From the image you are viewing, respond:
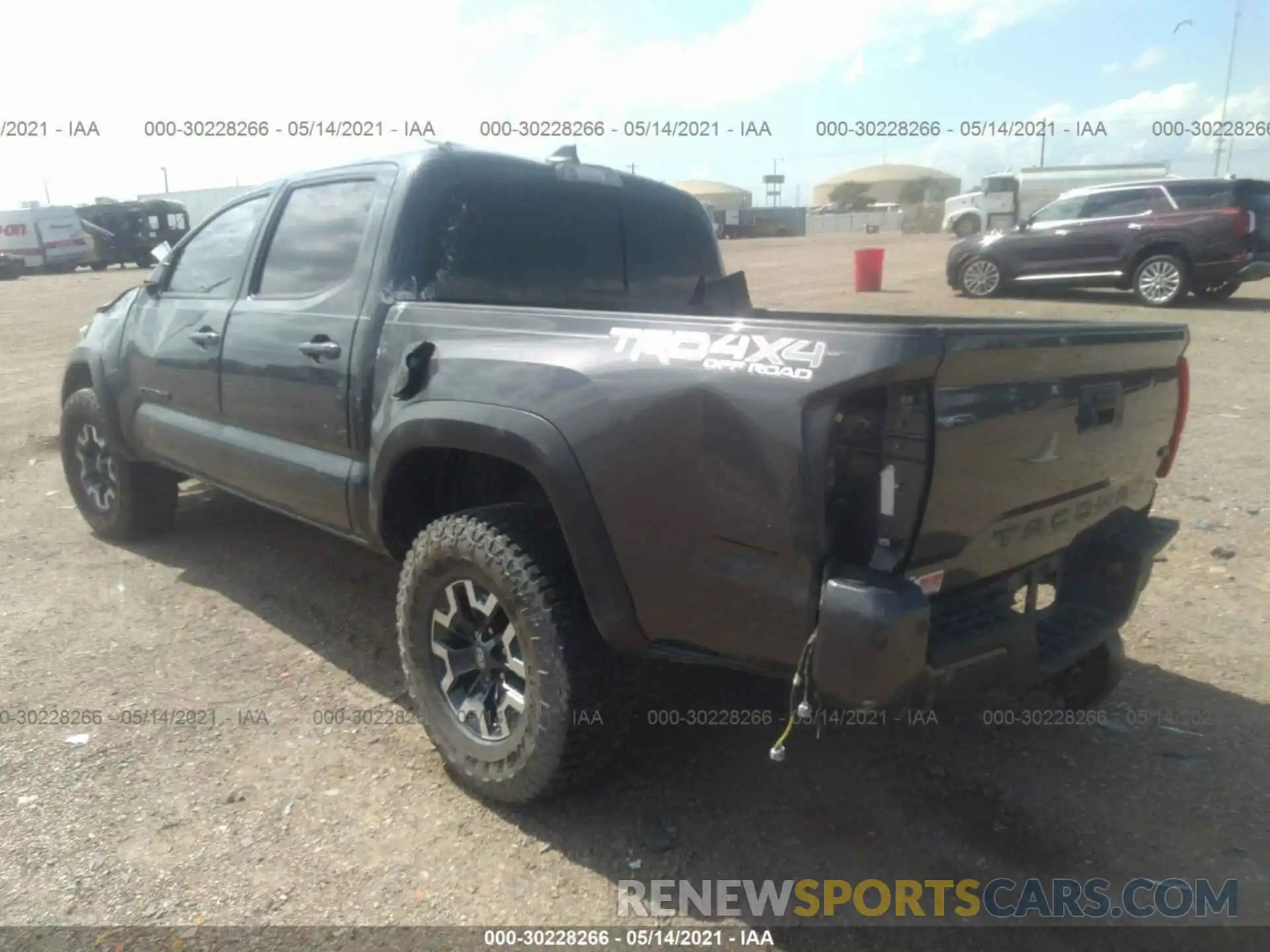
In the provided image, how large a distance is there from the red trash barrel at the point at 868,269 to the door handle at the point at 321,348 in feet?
48.5

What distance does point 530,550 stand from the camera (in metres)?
2.70

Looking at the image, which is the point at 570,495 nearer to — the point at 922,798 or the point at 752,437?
the point at 752,437

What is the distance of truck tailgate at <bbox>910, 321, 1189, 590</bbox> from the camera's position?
216cm

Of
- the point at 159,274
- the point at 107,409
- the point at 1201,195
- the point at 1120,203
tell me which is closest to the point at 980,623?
the point at 159,274

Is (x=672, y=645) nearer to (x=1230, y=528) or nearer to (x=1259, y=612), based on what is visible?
(x=1259, y=612)

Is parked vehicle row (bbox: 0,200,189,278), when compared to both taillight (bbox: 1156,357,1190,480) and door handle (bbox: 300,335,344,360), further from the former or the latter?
taillight (bbox: 1156,357,1190,480)

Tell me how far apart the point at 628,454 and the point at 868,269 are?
616 inches

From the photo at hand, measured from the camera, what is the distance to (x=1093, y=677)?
325 centimetres

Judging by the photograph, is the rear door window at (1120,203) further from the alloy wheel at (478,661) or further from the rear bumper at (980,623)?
the alloy wheel at (478,661)

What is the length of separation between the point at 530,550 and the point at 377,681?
140 centimetres

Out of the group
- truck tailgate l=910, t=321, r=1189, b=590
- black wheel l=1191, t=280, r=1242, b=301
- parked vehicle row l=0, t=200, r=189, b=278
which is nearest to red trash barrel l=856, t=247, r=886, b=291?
black wheel l=1191, t=280, r=1242, b=301

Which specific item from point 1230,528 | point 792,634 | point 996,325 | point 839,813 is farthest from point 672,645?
point 1230,528

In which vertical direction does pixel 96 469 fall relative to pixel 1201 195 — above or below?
below

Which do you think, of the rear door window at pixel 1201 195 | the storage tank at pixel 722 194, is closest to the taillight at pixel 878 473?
the rear door window at pixel 1201 195
